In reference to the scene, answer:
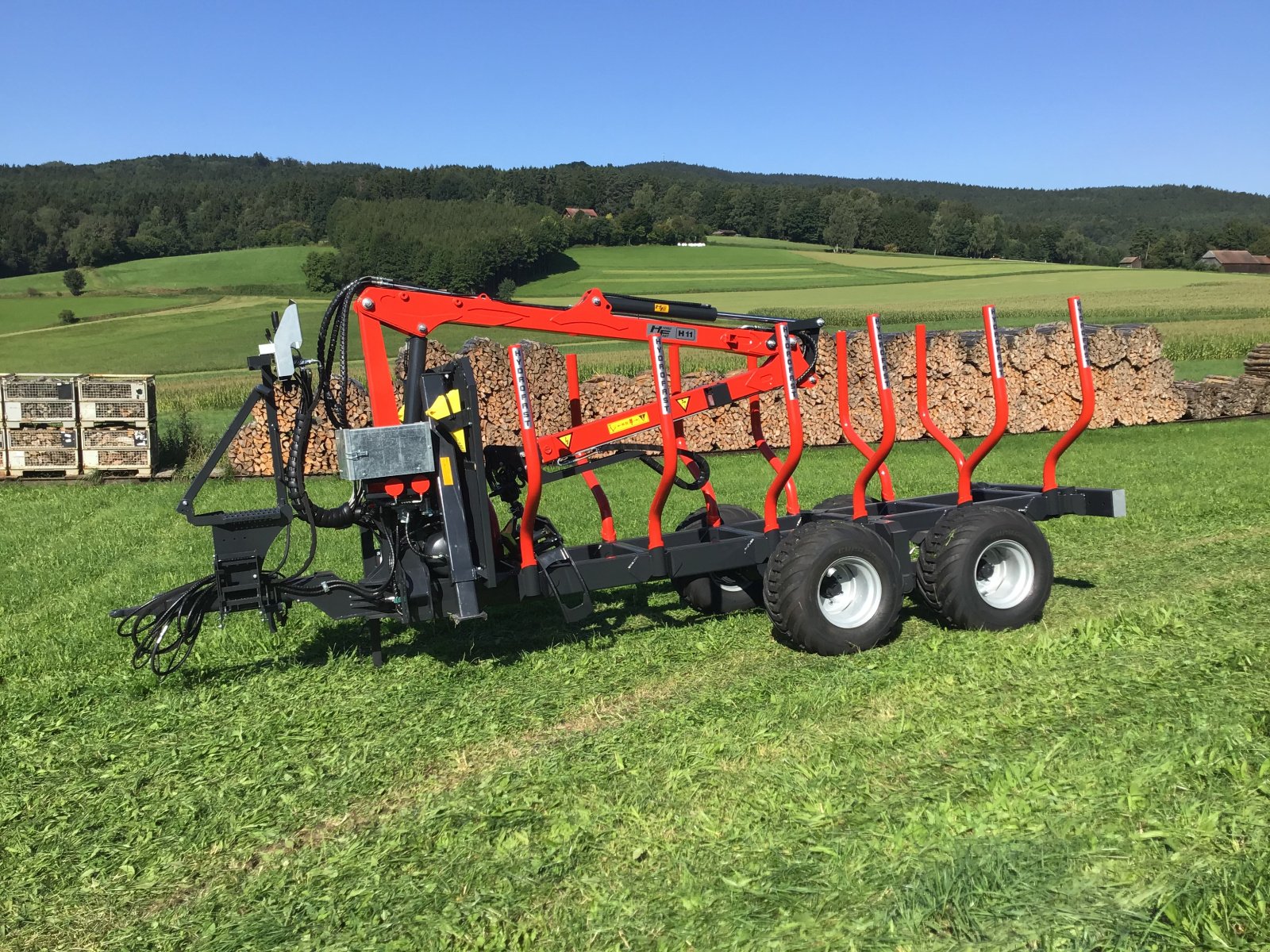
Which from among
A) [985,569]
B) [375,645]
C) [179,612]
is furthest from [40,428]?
[985,569]

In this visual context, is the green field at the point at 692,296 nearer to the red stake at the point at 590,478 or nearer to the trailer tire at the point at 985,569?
the red stake at the point at 590,478

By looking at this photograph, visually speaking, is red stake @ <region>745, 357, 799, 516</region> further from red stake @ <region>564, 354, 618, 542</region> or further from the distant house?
the distant house

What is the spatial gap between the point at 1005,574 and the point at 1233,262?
312ft

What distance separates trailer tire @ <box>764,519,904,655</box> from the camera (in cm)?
675

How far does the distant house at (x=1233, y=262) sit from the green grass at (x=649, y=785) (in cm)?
9205

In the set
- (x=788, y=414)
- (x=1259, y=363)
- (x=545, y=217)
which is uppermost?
(x=545, y=217)

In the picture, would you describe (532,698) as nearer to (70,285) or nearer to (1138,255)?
(70,285)

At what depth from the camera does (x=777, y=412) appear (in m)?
19.5

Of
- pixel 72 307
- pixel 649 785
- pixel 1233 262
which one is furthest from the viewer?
pixel 1233 262

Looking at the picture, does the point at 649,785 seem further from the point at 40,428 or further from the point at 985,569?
the point at 40,428

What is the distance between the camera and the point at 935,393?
20.8m

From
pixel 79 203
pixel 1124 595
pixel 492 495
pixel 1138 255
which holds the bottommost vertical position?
pixel 1124 595

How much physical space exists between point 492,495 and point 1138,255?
9736 centimetres

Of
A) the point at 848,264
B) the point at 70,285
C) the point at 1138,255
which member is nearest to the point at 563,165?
the point at 848,264
